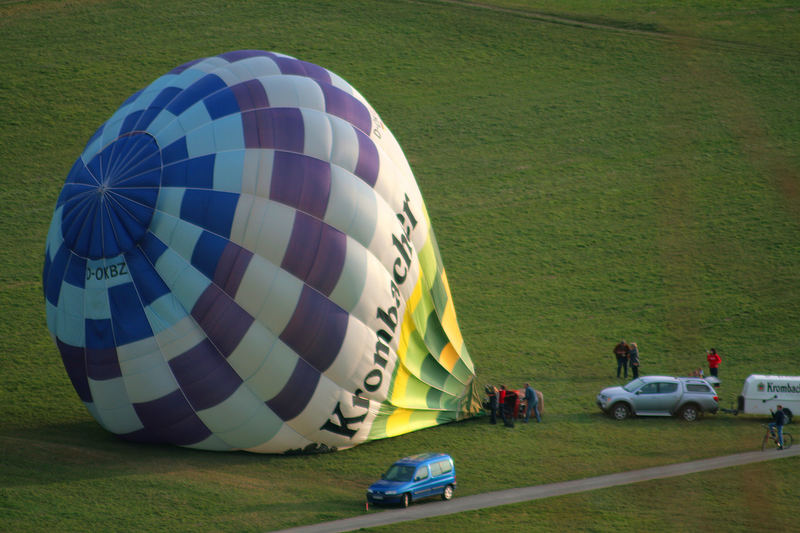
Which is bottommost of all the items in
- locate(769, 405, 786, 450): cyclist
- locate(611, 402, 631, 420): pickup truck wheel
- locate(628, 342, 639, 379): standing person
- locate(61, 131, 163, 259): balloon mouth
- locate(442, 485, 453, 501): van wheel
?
locate(442, 485, 453, 501): van wheel

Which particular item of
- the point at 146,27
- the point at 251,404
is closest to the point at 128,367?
the point at 251,404

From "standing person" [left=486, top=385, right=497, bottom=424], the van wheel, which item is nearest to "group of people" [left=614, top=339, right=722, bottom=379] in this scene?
"standing person" [left=486, top=385, right=497, bottom=424]

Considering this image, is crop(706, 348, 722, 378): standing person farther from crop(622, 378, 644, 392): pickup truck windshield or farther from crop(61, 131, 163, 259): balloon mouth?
crop(61, 131, 163, 259): balloon mouth

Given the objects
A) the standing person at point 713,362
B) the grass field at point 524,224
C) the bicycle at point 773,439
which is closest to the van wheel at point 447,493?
the grass field at point 524,224

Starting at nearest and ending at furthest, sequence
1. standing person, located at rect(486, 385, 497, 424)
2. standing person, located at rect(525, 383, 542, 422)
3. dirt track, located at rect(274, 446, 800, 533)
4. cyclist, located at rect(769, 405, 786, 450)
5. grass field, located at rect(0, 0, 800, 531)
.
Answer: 1. dirt track, located at rect(274, 446, 800, 533)
2. grass field, located at rect(0, 0, 800, 531)
3. cyclist, located at rect(769, 405, 786, 450)
4. standing person, located at rect(486, 385, 497, 424)
5. standing person, located at rect(525, 383, 542, 422)

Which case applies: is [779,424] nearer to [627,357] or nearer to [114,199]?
[627,357]

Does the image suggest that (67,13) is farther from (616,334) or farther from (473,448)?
(473,448)

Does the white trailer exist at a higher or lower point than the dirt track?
higher
